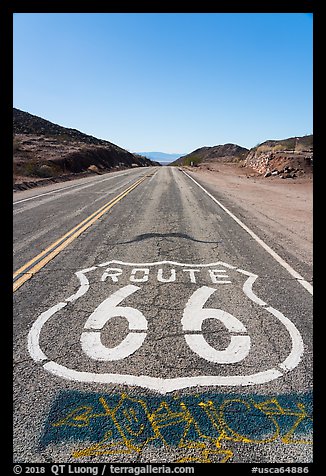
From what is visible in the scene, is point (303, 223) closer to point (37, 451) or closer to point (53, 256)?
point (53, 256)

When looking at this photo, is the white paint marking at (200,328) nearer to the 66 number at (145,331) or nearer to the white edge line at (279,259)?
the 66 number at (145,331)

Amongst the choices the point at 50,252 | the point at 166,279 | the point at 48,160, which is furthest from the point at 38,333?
the point at 48,160

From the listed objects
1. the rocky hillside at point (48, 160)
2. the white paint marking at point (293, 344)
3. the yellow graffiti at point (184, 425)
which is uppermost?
the rocky hillside at point (48, 160)

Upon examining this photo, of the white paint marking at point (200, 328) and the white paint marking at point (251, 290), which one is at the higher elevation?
the white paint marking at point (251, 290)

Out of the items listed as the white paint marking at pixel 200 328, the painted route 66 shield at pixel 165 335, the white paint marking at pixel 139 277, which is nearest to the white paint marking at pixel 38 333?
the painted route 66 shield at pixel 165 335

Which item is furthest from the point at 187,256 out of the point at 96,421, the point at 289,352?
the point at 96,421

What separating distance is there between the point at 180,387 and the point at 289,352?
1.20 metres

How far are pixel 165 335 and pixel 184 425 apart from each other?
48.0 inches

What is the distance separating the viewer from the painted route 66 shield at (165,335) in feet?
9.43

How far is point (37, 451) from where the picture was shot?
212cm

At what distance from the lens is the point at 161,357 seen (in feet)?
10.2

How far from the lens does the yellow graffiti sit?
210 centimetres

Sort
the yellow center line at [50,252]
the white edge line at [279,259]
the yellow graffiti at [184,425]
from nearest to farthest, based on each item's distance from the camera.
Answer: the yellow graffiti at [184,425]
the white edge line at [279,259]
the yellow center line at [50,252]
